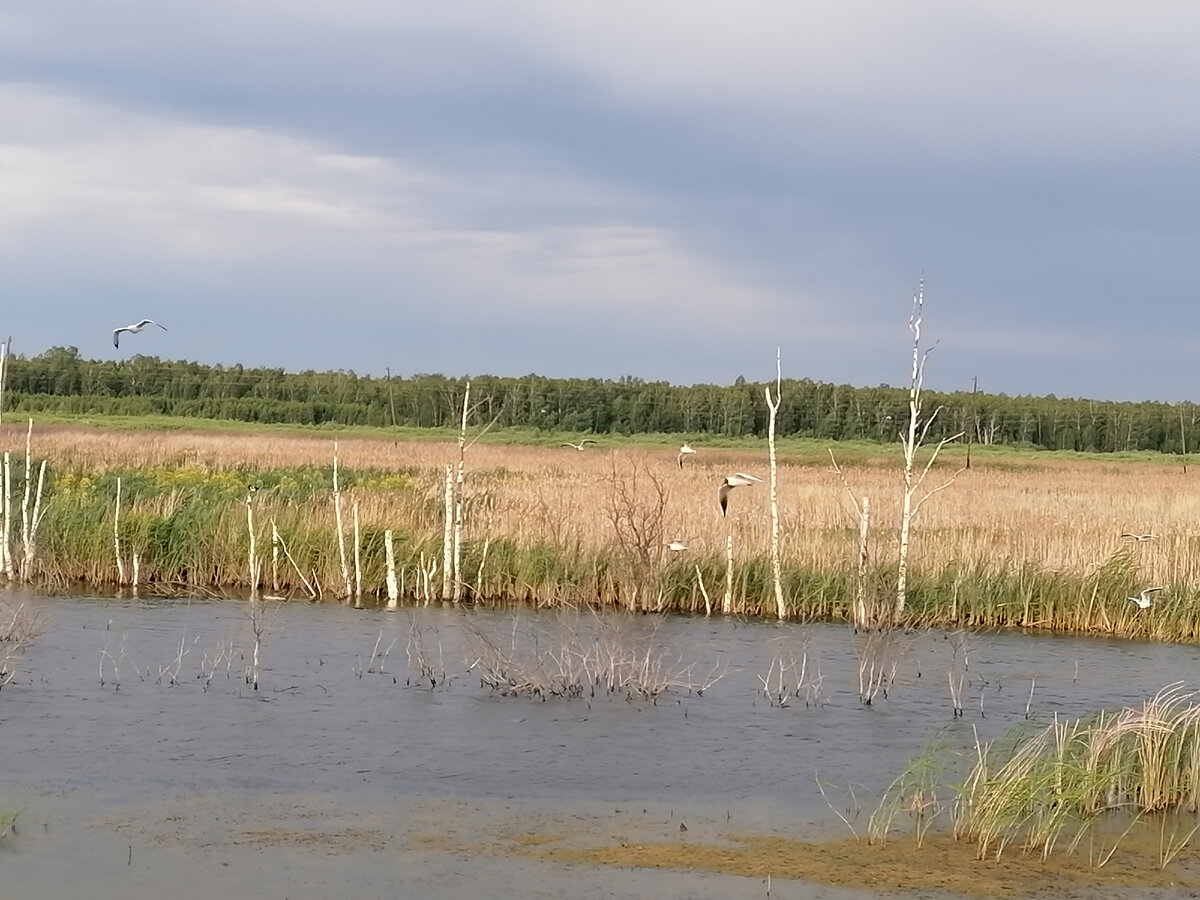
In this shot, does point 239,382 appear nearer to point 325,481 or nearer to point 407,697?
point 325,481

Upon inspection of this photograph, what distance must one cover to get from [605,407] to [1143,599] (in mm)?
81194

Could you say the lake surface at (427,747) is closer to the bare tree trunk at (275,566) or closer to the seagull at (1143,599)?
the seagull at (1143,599)

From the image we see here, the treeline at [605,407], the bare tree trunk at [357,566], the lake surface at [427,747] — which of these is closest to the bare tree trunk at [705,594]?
the lake surface at [427,747]

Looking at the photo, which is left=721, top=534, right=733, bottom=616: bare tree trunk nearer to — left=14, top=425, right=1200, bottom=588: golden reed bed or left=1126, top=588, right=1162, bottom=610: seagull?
left=14, top=425, right=1200, bottom=588: golden reed bed

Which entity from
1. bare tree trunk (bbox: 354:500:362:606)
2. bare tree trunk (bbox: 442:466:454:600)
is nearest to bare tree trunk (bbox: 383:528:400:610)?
bare tree trunk (bbox: 354:500:362:606)

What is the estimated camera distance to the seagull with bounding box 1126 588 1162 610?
16.7 m

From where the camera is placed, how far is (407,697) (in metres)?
13.4

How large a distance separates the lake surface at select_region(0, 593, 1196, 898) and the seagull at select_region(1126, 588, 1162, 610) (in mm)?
661

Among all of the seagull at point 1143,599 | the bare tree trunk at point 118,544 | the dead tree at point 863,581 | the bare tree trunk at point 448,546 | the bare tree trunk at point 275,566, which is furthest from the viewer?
the bare tree trunk at point 275,566

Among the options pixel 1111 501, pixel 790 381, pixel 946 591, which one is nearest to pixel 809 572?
pixel 946 591

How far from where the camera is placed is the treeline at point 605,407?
91.0 meters

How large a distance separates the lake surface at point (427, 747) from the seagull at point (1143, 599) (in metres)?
0.66

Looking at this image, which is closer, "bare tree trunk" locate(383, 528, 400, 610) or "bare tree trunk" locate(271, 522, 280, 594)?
"bare tree trunk" locate(383, 528, 400, 610)

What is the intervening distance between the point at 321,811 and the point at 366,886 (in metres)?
1.54
